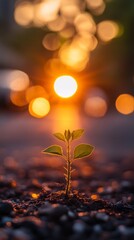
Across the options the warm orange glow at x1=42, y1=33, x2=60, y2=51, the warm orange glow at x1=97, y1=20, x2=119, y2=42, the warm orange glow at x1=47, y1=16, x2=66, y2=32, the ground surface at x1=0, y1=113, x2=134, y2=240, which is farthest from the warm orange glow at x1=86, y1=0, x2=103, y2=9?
the ground surface at x1=0, y1=113, x2=134, y2=240

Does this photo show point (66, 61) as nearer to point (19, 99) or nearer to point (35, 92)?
point (19, 99)

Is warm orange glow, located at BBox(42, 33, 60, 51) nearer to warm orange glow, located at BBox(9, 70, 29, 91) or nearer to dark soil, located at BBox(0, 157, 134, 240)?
dark soil, located at BBox(0, 157, 134, 240)

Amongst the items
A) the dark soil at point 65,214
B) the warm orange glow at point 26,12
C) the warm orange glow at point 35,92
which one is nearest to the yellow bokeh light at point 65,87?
the warm orange glow at point 35,92

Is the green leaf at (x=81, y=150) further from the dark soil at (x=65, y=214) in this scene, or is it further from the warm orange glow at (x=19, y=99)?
the warm orange glow at (x=19, y=99)

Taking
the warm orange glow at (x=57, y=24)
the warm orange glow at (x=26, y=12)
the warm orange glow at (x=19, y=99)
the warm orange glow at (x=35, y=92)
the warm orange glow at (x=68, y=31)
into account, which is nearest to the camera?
the warm orange glow at (x=68, y=31)

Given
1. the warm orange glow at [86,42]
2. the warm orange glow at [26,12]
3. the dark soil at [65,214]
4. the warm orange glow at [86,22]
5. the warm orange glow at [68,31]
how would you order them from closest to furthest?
the dark soil at [65,214] < the warm orange glow at [86,22] < the warm orange glow at [86,42] < the warm orange glow at [68,31] < the warm orange glow at [26,12]

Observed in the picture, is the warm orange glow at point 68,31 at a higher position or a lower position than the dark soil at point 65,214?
higher

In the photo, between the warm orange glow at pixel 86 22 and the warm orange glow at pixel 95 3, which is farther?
the warm orange glow at pixel 86 22


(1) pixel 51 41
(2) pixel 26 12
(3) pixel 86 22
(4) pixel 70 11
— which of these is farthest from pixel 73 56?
(3) pixel 86 22
